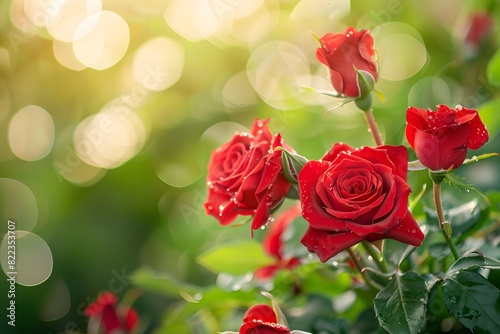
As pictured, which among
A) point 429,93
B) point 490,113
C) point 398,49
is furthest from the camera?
point 398,49

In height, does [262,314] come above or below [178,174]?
above

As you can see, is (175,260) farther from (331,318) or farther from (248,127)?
(331,318)

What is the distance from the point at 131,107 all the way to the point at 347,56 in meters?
0.87

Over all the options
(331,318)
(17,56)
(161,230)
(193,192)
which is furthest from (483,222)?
(17,56)

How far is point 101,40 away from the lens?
1.41m

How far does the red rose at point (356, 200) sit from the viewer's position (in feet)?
1.61

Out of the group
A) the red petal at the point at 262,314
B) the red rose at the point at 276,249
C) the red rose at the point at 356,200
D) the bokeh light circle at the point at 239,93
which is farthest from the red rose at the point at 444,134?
the bokeh light circle at the point at 239,93

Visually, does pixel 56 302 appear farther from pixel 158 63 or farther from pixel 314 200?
pixel 314 200

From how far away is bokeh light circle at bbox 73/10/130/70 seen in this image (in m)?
1.39

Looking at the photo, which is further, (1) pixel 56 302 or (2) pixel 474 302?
(1) pixel 56 302

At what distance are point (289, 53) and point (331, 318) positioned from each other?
2.71 ft

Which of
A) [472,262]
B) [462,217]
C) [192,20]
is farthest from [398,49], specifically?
[472,262]

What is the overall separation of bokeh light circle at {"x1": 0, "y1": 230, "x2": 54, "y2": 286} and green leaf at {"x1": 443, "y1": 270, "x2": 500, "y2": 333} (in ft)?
3.24

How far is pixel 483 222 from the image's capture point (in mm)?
654
